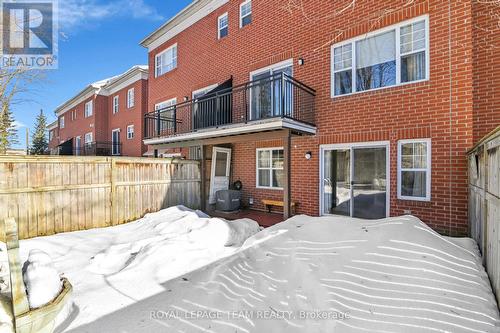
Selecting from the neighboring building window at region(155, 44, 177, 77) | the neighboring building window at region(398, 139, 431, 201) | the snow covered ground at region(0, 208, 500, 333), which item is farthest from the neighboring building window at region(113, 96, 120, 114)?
the neighboring building window at region(398, 139, 431, 201)

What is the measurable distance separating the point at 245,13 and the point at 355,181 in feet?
26.3

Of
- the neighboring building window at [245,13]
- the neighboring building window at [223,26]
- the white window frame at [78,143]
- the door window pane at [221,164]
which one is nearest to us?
the neighboring building window at [245,13]

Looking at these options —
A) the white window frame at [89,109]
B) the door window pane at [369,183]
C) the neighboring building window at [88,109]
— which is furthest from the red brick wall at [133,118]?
the door window pane at [369,183]

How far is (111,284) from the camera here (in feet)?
13.1

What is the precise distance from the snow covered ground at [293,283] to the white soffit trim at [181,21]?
10768mm

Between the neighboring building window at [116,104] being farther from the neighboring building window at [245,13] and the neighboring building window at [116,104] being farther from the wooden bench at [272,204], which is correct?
the wooden bench at [272,204]

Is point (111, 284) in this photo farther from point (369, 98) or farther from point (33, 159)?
point (369, 98)

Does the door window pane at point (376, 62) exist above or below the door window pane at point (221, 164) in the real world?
above

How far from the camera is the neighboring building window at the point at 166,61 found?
1389cm

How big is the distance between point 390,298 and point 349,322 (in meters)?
0.71

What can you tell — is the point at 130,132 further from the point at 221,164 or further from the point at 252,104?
the point at 252,104

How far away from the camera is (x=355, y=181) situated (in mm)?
7340

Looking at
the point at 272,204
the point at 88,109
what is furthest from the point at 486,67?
the point at 88,109

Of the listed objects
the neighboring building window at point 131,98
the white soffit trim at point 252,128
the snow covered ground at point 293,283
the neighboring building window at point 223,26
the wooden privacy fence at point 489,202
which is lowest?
the snow covered ground at point 293,283
